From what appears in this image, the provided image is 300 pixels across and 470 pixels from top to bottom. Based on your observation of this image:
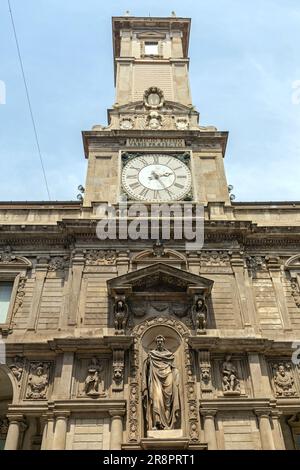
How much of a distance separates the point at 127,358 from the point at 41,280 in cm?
404

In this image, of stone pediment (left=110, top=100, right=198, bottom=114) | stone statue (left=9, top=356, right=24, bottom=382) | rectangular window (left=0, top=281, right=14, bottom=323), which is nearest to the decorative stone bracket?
stone statue (left=9, top=356, right=24, bottom=382)

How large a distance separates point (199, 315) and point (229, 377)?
1.94 m

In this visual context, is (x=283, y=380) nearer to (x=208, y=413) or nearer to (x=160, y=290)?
(x=208, y=413)

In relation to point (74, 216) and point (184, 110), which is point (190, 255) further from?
point (184, 110)

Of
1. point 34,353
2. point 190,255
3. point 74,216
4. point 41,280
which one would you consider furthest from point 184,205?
point 34,353

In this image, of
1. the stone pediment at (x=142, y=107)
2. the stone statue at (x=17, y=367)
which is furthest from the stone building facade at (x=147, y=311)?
the stone pediment at (x=142, y=107)

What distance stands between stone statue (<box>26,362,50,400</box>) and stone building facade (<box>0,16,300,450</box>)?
1.2 inches

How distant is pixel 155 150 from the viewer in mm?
19531

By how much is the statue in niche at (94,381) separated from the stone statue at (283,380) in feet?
15.8

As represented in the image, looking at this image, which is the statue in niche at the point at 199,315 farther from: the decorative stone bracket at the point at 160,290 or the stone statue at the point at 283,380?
the stone statue at the point at 283,380

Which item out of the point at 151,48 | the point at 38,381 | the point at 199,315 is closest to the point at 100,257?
the point at 199,315

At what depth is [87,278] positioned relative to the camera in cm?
1580

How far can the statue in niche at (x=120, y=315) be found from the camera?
1437 cm

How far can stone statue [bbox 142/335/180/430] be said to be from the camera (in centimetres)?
1282
